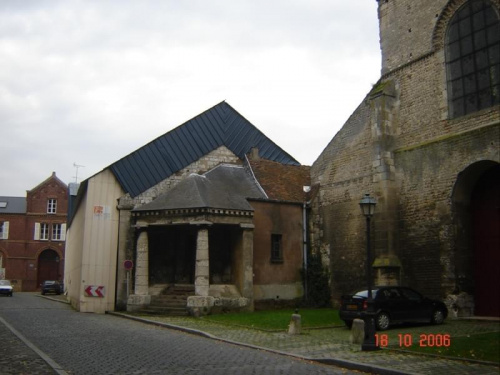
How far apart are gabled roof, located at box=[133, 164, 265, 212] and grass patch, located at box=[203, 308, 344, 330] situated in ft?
14.2

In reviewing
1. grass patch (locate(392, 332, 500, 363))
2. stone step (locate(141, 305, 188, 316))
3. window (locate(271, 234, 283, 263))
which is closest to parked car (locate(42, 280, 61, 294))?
stone step (locate(141, 305, 188, 316))

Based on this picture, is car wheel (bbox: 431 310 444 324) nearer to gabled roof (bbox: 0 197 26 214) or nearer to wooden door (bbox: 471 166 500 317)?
wooden door (bbox: 471 166 500 317)

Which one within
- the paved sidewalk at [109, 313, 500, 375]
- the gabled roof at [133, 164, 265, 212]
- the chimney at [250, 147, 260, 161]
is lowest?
the paved sidewalk at [109, 313, 500, 375]

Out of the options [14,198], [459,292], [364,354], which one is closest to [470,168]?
[459,292]

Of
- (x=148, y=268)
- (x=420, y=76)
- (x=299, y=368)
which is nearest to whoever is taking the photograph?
(x=299, y=368)

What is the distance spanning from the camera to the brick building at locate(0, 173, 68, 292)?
5247 centimetres

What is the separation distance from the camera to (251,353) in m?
11.1

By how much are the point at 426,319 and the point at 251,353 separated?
21.2 feet

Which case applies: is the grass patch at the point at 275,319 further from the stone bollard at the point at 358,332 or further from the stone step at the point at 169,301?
the stone bollard at the point at 358,332

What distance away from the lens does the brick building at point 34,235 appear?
172 feet

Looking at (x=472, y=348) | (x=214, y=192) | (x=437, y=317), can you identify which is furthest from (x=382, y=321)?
(x=214, y=192)

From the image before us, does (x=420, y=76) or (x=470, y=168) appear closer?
(x=470, y=168)

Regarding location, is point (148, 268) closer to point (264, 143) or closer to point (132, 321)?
point (132, 321)

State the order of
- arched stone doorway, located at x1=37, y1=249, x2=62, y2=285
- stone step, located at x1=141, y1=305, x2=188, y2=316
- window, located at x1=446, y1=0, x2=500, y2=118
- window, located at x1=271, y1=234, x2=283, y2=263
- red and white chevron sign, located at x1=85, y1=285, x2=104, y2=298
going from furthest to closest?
arched stone doorway, located at x1=37, y1=249, x2=62, y2=285, window, located at x1=271, y1=234, x2=283, y2=263, red and white chevron sign, located at x1=85, y1=285, x2=104, y2=298, stone step, located at x1=141, y1=305, x2=188, y2=316, window, located at x1=446, y1=0, x2=500, y2=118
